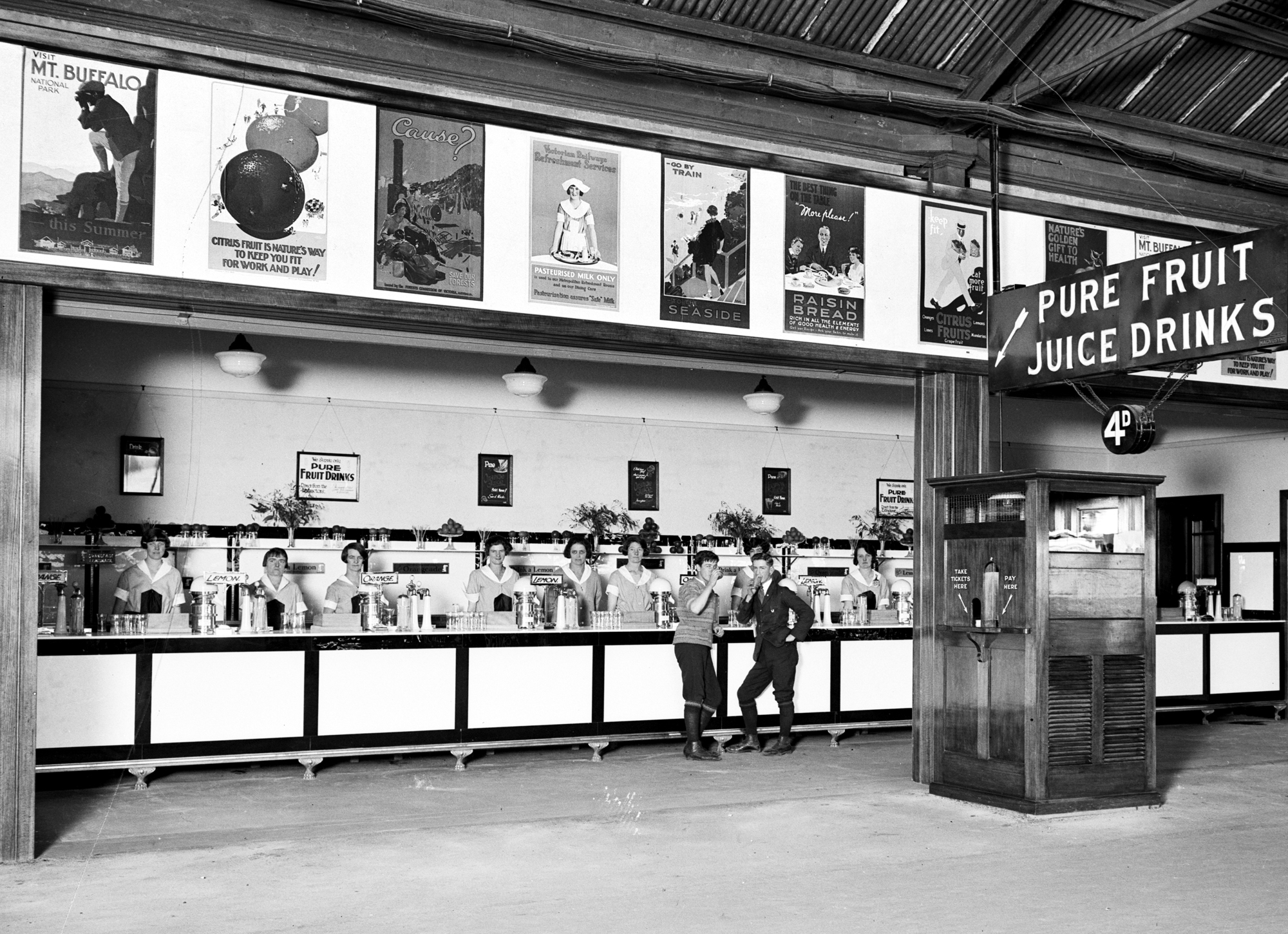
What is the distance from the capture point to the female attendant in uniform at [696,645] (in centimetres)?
952

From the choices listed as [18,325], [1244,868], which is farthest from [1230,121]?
[18,325]

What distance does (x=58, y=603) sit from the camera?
8.31 meters

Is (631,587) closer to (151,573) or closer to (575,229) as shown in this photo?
(151,573)

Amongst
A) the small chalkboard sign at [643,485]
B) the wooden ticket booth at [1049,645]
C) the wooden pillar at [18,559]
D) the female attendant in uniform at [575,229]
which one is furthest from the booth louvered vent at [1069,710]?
the small chalkboard sign at [643,485]

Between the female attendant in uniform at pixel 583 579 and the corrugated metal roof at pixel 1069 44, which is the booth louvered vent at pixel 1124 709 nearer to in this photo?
the corrugated metal roof at pixel 1069 44

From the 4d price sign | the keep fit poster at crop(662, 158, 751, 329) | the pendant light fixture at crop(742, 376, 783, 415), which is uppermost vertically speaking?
the keep fit poster at crop(662, 158, 751, 329)

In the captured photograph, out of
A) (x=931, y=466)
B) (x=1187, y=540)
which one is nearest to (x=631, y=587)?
(x=931, y=466)

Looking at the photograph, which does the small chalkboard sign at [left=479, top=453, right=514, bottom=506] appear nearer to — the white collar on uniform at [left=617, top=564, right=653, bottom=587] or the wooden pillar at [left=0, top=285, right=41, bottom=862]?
the white collar on uniform at [left=617, top=564, right=653, bottom=587]

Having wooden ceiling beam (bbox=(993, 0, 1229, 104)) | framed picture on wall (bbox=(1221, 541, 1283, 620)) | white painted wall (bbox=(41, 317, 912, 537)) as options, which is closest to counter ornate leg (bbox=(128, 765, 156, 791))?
white painted wall (bbox=(41, 317, 912, 537))

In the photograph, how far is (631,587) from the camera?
11648 mm

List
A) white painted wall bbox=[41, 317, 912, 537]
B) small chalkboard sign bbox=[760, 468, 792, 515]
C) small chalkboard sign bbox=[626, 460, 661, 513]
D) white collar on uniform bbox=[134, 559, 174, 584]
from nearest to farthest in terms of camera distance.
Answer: white collar on uniform bbox=[134, 559, 174, 584] → white painted wall bbox=[41, 317, 912, 537] → small chalkboard sign bbox=[626, 460, 661, 513] → small chalkboard sign bbox=[760, 468, 792, 515]

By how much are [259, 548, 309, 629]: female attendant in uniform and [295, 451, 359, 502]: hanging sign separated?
1543mm

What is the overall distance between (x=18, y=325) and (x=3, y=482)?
2.61 feet

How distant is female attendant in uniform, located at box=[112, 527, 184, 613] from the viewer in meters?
10.1
